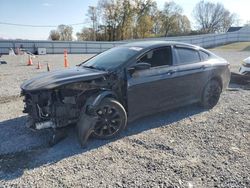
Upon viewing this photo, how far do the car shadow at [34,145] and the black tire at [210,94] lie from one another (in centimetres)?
74

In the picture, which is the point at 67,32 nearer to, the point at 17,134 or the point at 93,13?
the point at 93,13

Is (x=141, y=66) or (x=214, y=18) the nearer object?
(x=141, y=66)

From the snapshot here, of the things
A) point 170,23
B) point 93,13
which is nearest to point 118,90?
point 93,13

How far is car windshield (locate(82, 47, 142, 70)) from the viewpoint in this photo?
15.8ft

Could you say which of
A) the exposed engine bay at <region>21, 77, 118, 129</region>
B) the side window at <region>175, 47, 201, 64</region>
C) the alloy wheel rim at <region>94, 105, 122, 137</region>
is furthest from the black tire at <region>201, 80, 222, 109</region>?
the exposed engine bay at <region>21, 77, 118, 129</region>

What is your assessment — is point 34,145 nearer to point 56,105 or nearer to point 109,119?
point 56,105

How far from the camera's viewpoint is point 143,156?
3.94 meters

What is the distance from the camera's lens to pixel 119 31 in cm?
5319

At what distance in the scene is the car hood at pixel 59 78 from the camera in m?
4.10

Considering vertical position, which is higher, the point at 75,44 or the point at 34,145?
the point at 75,44

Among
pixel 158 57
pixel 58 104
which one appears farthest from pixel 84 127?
pixel 158 57

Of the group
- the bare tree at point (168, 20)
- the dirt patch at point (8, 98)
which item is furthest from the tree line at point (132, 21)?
the dirt patch at point (8, 98)

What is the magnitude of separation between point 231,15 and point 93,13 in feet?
145

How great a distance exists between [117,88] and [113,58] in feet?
2.57
